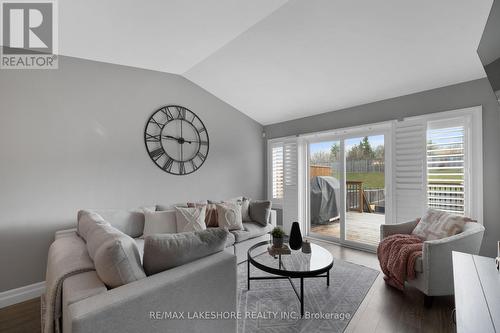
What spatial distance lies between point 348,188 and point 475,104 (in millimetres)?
1883

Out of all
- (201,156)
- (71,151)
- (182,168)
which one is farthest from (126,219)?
(201,156)

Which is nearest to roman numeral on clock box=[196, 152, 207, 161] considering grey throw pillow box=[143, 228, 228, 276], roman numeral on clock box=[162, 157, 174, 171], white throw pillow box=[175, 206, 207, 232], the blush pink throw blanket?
roman numeral on clock box=[162, 157, 174, 171]

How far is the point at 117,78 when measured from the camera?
3.03m

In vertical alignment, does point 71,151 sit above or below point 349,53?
below

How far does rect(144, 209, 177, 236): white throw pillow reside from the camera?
2.74 metres

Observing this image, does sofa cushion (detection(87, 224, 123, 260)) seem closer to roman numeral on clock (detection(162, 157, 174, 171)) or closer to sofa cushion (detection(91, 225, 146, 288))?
sofa cushion (detection(91, 225, 146, 288))

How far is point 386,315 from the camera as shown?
202 cm

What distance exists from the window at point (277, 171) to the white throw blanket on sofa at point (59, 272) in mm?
3509

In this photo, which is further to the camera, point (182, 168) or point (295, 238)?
point (182, 168)

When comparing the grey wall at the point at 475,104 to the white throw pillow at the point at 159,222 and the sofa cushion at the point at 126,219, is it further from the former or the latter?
the sofa cushion at the point at 126,219

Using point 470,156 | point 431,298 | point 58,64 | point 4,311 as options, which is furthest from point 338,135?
point 4,311

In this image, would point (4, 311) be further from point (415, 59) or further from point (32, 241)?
point (415, 59)

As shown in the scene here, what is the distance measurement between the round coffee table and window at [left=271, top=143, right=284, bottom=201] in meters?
2.17

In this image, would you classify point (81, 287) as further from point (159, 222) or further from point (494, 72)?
point (494, 72)
